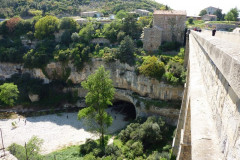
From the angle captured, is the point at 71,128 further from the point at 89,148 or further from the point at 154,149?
the point at 154,149

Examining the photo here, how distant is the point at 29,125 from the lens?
24.2 m

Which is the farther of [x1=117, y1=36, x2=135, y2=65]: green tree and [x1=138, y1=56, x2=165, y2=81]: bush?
[x1=117, y1=36, x2=135, y2=65]: green tree

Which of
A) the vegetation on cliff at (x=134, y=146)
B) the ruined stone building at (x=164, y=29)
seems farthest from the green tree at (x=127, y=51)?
the vegetation on cliff at (x=134, y=146)

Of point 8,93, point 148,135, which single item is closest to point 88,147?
point 148,135

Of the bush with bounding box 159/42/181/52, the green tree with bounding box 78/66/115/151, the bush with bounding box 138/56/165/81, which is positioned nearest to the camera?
the green tree with bounding box 78/66/115/151

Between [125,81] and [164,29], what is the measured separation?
34.0 ft

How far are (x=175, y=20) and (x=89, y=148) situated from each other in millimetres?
21641

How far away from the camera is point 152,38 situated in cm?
2816

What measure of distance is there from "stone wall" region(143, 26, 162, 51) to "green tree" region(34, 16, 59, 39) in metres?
17.5

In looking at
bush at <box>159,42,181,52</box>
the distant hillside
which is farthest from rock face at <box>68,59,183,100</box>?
the distant hillside

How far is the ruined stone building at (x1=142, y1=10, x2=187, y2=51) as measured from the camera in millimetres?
27812

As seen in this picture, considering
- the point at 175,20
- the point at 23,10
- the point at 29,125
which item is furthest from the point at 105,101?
the point at 23,10

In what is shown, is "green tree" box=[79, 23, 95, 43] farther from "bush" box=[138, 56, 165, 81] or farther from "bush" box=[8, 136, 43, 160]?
"bush" box=[8, 136, 43, 160]

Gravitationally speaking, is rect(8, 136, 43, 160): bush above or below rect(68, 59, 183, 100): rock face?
below
